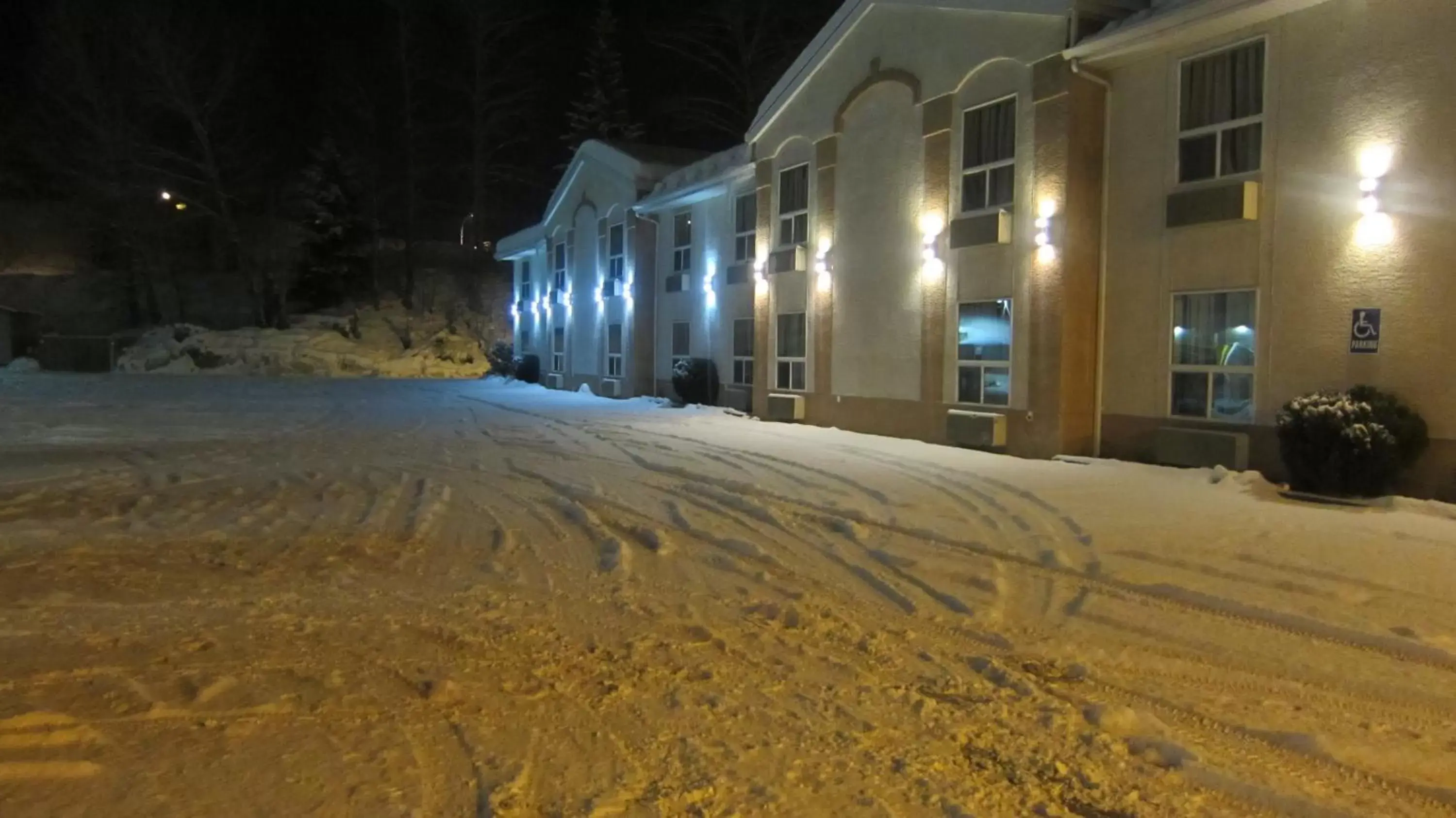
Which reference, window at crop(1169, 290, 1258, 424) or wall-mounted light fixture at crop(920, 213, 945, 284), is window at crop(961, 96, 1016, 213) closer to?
wall-mounted light fixture at crop(920, 213, 945, 284)

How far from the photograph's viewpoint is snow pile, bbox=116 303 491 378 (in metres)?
42.6

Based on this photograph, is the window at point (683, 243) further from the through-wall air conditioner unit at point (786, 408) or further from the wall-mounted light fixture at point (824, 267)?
the wall-mounted light fixture at point (824, 267)

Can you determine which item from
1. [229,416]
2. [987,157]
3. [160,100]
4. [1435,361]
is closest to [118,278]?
[160,100]

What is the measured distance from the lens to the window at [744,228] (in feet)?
80.4

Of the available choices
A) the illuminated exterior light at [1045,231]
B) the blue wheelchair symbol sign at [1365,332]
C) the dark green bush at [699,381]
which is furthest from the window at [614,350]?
the blue wheelchair symbol sign at [1365,332]

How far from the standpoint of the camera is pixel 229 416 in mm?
22312

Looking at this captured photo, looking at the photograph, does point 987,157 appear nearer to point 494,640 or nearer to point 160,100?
point 494,640

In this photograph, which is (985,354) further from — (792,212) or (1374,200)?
(792,212)

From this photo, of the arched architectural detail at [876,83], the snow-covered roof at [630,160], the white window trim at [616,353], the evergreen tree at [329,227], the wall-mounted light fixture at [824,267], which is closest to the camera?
the arched architectural detail at [876,83]

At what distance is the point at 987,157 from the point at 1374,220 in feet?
20.6

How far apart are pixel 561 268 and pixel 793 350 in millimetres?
18029

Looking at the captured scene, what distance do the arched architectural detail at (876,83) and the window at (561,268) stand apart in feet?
61.4

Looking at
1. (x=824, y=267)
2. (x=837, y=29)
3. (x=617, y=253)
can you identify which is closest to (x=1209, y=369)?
(x=824, y=267)

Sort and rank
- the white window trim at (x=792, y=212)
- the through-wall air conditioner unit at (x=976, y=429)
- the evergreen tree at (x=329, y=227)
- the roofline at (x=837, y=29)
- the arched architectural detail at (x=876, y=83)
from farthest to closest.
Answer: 1. the evergreen tree at (x=329, y=227)
2. the white window trim at (x=792, y=212)
3. the arched architectural detail at (x=876, y=83)
4. the through-wall air conditioner unit at (x=976, y=429)
5. the roofline at (x=837, y=29)
